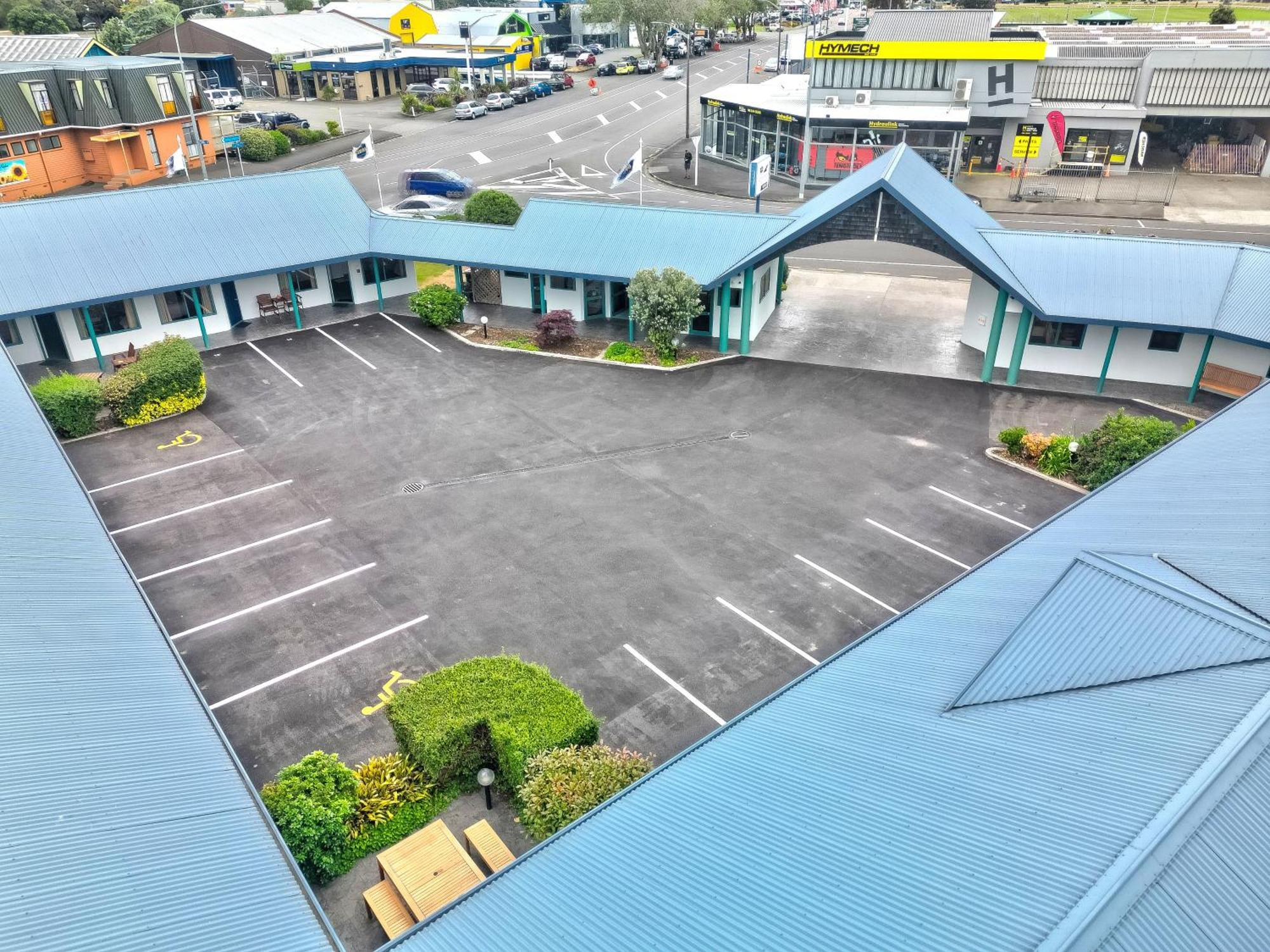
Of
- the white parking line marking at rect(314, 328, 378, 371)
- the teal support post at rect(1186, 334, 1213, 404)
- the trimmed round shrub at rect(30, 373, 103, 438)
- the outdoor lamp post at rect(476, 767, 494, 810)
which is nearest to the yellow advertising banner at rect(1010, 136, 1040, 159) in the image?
the teal support post at rect(1186, 334, 1213, 404)

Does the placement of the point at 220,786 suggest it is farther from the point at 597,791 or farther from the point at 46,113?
the point at 46,113

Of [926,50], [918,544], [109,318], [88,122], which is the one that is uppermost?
[926,50]

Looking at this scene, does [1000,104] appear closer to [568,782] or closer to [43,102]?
[568,782]

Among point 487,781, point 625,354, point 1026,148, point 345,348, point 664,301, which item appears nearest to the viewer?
point 487,781

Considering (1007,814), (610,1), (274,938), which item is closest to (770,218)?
(1007,814)

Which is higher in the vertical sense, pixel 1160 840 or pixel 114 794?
pixel 1160 840

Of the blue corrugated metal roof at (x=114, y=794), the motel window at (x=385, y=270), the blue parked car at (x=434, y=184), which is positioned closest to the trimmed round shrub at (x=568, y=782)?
the blue corrugated metal roof at (x=114, y=794)

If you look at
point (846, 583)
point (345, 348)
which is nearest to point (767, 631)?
point (846, 583)
